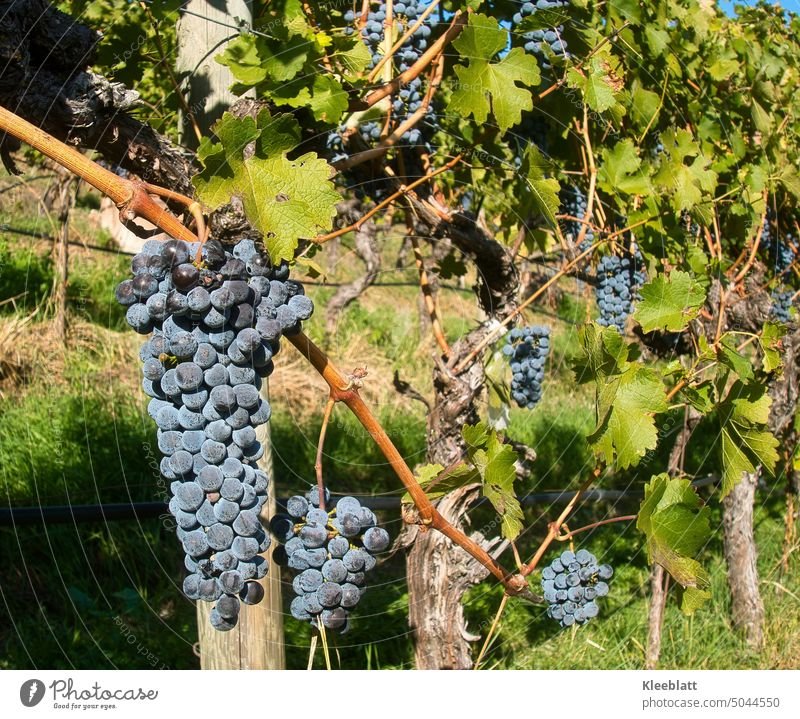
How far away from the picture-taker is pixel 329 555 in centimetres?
136

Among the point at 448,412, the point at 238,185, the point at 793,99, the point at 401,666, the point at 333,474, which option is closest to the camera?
the point at 238,185

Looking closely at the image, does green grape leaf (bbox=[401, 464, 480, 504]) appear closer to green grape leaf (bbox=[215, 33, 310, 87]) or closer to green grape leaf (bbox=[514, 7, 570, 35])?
green grape leaf (bbox=[215, 33, 310, 87])

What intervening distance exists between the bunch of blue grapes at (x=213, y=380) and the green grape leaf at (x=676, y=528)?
76 cm

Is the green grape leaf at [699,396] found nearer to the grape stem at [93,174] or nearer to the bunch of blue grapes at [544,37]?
the bunch of blue grapes at [544,37]

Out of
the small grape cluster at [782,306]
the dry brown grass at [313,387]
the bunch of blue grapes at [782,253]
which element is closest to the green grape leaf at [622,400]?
the small grape cluster at [782,306]

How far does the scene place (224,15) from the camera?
1.77 metres

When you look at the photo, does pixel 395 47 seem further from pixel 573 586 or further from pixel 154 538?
pixel 154 538

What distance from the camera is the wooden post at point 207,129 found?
178 cm

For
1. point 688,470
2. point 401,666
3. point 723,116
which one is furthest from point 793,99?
point 401,666

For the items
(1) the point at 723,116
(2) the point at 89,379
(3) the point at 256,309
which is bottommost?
(3) the point at 256,309

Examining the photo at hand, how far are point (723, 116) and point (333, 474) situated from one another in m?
2.29

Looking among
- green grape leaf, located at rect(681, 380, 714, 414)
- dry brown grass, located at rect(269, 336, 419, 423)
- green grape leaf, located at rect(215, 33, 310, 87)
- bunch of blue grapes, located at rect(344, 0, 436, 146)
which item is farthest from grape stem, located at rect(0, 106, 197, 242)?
dry brown grass, located at rect(269, 336, 419, 423)

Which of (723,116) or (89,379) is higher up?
(723,116)

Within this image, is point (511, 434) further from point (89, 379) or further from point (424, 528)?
point (424, 528)
